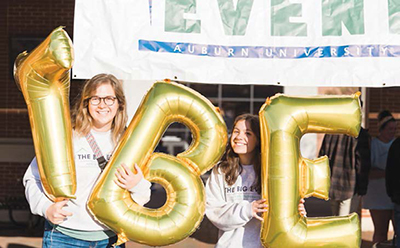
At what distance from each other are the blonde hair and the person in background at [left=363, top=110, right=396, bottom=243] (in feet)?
12.4

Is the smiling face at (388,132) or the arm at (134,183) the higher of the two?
the smiling face at (388,132)

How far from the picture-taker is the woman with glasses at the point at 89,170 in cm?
286

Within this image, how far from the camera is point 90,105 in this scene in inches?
113

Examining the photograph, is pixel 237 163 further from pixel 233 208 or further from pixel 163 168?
pixel 163 168

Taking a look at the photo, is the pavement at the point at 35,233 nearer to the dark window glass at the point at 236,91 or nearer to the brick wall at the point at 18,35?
the brick wall at the point at 18,35

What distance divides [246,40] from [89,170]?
3.91 feet

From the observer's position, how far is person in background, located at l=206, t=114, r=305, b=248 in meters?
2.98

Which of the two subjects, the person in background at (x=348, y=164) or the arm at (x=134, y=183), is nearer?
the arm at (x=134, y=183)

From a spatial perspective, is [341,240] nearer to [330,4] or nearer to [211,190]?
[211,190]

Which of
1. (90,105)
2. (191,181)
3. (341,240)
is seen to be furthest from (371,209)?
(90,105)

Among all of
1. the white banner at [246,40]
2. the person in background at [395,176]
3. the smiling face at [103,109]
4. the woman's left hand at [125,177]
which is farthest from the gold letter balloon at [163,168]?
the person in background at [395,176]

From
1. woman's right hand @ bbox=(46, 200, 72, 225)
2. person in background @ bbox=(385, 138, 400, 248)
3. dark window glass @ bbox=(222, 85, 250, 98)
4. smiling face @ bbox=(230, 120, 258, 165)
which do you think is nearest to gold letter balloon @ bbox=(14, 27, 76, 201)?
woman's right hand @ bbox=(46, 200, 72, 225)

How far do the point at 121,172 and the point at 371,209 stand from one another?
3.96 meters

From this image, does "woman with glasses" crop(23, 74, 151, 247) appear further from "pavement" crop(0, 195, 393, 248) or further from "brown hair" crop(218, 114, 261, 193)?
"pavement" crop(0, 195, 393, 248)
